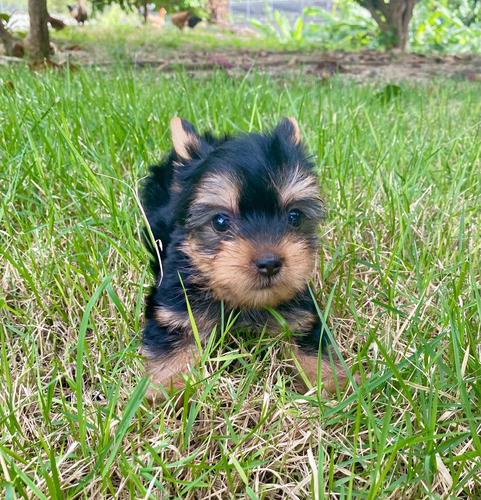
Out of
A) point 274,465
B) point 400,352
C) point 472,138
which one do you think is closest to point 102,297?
point 274,465

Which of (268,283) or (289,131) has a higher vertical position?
(289,131)

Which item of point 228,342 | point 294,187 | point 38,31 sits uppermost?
point 38,31

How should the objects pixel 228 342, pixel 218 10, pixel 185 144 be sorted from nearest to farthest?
pixel 228 342
pixel 185 144
pixel 218 10

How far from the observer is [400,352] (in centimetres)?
251

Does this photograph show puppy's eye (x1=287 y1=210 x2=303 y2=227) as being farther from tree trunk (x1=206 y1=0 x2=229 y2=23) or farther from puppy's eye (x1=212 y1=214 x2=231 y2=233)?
tree trunk (x1=206 y1=0 x2=229 y2=23)

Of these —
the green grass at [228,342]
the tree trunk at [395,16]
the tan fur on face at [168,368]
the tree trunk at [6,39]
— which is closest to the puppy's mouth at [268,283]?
the green grass at [228,342]

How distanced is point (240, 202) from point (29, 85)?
3.63 metres

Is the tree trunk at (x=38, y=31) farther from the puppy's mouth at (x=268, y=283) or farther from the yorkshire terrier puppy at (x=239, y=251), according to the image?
the puppy's mouth at (x=268, y=283)

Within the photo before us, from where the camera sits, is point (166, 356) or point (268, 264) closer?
point (268, 264)

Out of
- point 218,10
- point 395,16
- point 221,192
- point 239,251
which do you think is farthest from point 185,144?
point 218,10

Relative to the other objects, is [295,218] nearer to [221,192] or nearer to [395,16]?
[221,192]

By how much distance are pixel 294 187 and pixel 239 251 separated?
1.40ft

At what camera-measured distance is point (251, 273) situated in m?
2.20

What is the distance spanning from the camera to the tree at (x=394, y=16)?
14.0 metres
